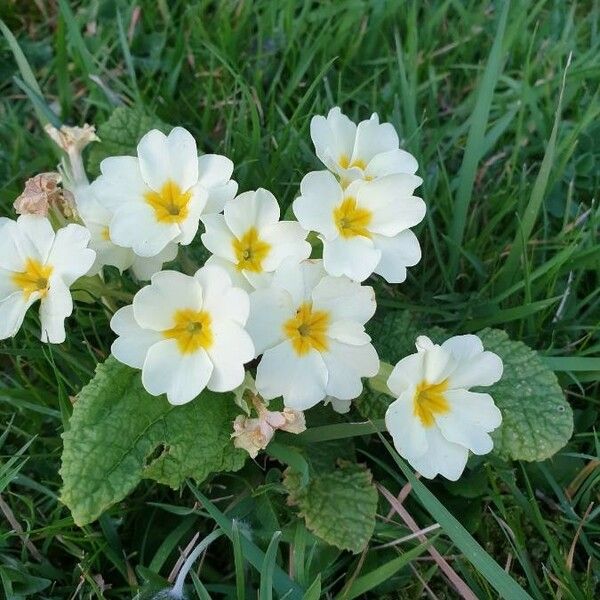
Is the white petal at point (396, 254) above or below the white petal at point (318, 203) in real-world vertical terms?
below

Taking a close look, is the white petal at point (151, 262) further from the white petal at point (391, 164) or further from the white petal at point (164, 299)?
the white petal at point (391, 164)

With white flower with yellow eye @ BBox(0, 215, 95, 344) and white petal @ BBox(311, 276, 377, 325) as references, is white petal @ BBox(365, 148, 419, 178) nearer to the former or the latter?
white petal @ BBox(311, 276, 377, 325)

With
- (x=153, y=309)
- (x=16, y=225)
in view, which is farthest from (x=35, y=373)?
(x=153, y=309)

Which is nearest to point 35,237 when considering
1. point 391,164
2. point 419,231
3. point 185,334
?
point 185,334

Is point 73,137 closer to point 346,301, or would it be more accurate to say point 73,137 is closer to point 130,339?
point 130,339

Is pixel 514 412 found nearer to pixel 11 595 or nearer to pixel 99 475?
pixel 99 475

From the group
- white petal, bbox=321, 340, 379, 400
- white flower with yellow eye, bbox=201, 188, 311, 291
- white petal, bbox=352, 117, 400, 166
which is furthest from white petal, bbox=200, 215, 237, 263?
white petal, bbox=352, 117, 400, 166

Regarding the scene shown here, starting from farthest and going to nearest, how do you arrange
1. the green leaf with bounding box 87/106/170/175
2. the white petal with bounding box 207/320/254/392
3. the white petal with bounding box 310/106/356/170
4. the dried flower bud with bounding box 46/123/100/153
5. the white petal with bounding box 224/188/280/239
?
1. the green leaf with bounding box 87/106/170/175
2. the dried flower bud with bounding box 46/123/100/153
3. the white petal with bounding box 310/106/356/170
4. the white petal with bounding box 224/188/280/239
5. the white petal with bounding box 207/320/254/392

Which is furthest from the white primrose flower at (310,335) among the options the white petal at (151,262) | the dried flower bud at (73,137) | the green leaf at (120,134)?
the green leaf at (120,134)
